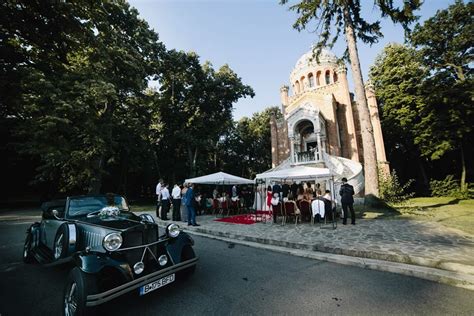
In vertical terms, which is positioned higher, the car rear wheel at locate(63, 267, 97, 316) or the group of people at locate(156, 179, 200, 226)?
the group of people at locate(156, 179, 200, 226)

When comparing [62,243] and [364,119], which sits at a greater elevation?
[364,119]

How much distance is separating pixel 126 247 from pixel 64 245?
1189 mm

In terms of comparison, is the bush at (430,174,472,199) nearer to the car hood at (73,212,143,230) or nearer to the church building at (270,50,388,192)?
the church building at (270,50,388,192)

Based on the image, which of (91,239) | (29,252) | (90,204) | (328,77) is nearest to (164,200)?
(29,252)

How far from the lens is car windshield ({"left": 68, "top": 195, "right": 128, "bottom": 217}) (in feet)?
15.8

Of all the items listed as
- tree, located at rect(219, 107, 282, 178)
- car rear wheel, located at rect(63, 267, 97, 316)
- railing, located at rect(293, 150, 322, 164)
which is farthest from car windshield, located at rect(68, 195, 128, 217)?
tree, located at rect(219, 107, 282, 178)

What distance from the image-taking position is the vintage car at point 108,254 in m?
2.91

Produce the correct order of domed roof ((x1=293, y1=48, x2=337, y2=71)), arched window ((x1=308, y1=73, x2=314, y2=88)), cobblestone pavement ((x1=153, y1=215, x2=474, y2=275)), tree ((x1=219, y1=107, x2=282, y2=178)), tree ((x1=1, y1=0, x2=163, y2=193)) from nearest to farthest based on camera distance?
cobblestone pavement ((x1=153, y1=215, x2=474, y2=275)) → tree ((x1=1, y1=0, x2=163, y2=193)) → domed roof ((x1=293, y1=48, x2=337, y2=71)) → arched window ((x1=308, y1=73, x2=314, y2=88)) → tree ((x1=219, y1=107, x2=282, y2=178))

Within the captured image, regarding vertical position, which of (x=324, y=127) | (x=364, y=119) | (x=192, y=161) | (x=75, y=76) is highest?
(x=75, y=76)

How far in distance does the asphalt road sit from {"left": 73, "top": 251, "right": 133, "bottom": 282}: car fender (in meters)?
0.53

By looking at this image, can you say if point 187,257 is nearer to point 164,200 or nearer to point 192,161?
point 164,200

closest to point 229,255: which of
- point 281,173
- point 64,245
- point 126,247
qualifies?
point 126,247

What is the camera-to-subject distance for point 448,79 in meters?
20.1

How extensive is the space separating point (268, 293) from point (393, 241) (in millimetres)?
Result: 4429
